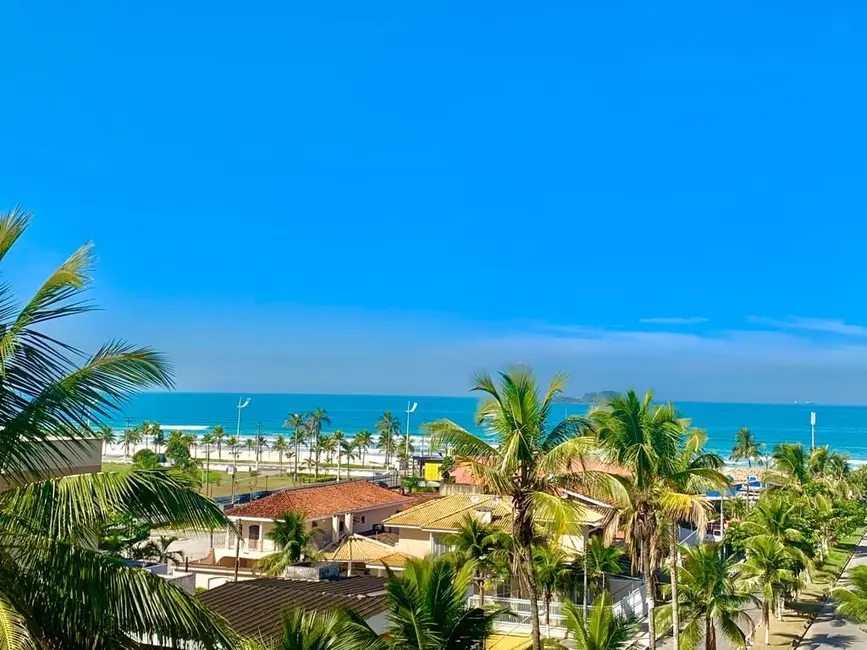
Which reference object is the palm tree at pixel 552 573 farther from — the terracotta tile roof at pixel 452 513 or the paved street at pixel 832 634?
the paved street at pixel 832 634

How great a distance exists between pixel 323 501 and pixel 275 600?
25158 millimetres

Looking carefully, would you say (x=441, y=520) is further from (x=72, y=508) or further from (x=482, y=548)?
(x=72, y=508)

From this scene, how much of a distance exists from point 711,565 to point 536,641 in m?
11.2

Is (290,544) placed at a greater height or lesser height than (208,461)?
lesser

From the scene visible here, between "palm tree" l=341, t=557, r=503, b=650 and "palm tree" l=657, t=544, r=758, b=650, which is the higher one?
"palm tree" l=341, t=557, r=503, b=650

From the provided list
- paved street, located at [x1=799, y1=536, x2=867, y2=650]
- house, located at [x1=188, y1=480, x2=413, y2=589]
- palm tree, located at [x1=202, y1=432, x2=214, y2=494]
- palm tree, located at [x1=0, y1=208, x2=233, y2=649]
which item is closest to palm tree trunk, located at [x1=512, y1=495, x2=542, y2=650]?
palm tree, located at [x1=0, y1=208, x2=233, y2=649]

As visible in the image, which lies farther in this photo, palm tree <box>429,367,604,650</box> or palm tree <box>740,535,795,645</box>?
palm tree <box>740,535,795,645</box>

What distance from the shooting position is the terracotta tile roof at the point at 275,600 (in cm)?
1623

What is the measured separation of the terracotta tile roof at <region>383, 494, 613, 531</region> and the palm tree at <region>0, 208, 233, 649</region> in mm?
27364

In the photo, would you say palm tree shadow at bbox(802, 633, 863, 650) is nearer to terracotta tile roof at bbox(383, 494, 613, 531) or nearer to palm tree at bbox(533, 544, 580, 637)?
terracotta tile roof at bbox(383, 494, 613, 531)

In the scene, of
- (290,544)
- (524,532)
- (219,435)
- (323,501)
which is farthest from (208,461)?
(524,532)

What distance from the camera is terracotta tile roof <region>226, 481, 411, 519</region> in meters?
39.9

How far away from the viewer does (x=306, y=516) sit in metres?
39.7

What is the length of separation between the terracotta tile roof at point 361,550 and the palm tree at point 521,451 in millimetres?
19260
